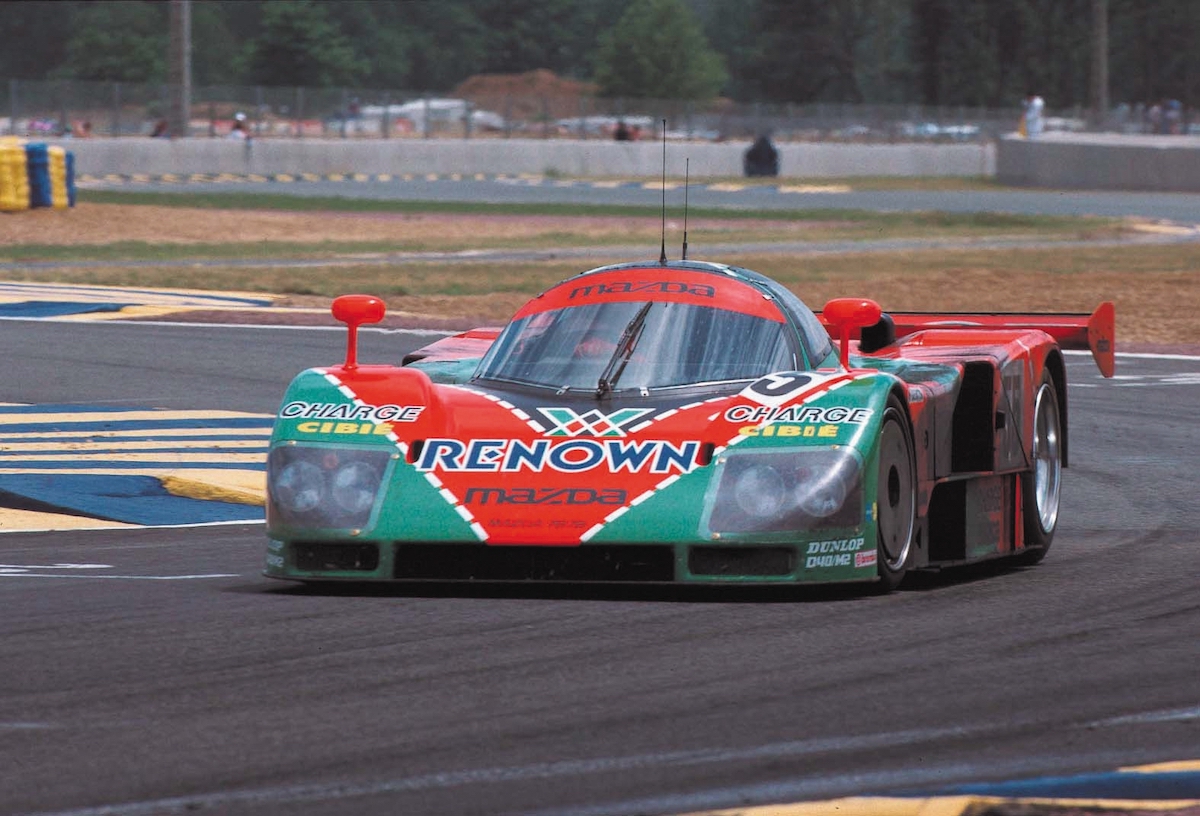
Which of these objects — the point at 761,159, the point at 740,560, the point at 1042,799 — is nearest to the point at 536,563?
the point at 740,560

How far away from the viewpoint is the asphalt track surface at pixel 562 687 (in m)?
4.77

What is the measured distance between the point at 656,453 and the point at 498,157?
2340 inches

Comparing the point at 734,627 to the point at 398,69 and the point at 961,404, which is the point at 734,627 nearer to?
the point at 961,404

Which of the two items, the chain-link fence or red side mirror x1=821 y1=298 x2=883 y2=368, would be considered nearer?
red side mirror x1=821 y1=298 x2=883 y2=368

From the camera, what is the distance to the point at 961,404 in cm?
870

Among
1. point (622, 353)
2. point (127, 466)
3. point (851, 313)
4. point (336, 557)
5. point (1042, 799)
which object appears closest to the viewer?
point (1042, 799)

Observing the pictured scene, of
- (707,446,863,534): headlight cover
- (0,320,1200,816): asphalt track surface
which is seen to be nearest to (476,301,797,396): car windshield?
(707,446,863,534): headlight cover

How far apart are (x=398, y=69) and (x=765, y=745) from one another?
137 metres

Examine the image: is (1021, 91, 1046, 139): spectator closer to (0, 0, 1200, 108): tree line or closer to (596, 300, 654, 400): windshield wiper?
(0, 0, 1200, 108): tree line

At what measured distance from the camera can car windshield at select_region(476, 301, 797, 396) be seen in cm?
815

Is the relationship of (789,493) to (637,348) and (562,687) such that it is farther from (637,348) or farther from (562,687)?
(562,687)

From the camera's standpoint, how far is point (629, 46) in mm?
129625

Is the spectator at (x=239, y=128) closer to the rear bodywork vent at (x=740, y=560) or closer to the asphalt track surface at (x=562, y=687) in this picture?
the asphalt track surface at (x=562, y=687)

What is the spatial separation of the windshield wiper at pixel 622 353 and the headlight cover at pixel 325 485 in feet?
2.97
